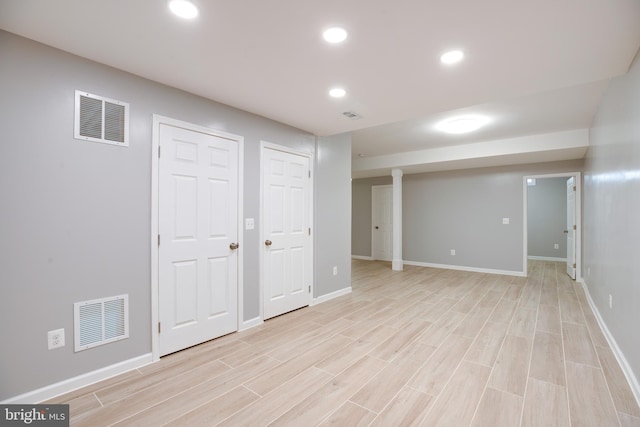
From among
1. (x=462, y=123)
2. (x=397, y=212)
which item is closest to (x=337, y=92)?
(x=462, y=123)

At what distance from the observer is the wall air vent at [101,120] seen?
2.08 metres

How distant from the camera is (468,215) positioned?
6.60 metres

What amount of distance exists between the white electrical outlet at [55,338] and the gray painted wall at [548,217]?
32.5 feet

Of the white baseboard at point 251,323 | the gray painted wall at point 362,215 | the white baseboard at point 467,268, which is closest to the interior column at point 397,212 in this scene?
the white baseboard at point 467,268

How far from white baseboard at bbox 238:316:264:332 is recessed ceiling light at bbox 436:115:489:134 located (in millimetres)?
3659

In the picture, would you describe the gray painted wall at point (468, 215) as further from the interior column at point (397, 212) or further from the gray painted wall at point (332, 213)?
the gray painted wall at point (332, 213)

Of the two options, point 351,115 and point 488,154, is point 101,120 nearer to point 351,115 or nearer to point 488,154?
point 351,115

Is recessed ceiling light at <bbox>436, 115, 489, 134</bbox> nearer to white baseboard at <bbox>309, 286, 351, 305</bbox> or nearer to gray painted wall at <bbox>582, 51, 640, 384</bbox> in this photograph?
gray painted wall at <bbox>582, 51, 640, 384</bbox>

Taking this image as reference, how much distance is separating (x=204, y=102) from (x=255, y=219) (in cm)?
134

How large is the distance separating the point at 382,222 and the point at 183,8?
7090mm

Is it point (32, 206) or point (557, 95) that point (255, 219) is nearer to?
point (32, 206)

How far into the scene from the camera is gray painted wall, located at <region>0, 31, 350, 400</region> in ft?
5.92

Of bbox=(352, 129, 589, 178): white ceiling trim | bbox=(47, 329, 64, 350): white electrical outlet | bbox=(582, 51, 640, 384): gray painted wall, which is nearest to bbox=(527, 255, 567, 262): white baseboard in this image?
bbox=(352, 129, 589, 178): white ceiling trim

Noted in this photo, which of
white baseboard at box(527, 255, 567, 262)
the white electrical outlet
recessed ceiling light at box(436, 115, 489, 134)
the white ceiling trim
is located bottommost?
white baseboard at box(527, 255, 567, 262)
